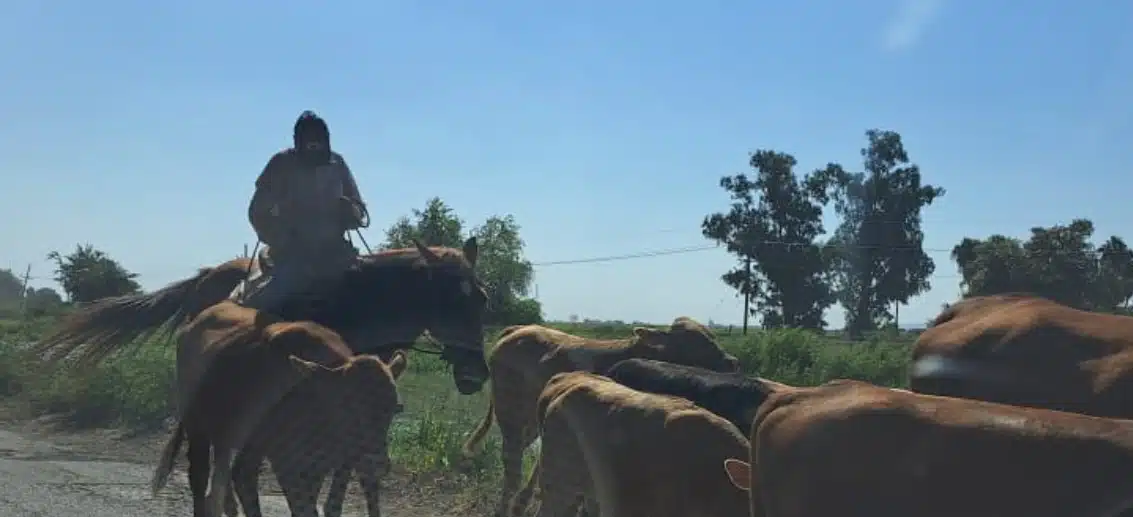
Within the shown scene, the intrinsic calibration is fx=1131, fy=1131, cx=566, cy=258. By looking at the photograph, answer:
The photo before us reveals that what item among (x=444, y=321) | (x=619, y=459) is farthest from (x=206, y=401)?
(x=619, y=459)

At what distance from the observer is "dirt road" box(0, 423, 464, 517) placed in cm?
891

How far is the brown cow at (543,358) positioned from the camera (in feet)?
24.4

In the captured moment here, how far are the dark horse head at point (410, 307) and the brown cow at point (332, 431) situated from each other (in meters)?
1.18

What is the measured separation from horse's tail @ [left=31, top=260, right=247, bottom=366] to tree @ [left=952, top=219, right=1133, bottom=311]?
5579 mm

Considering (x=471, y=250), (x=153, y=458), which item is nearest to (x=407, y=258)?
(x=471, y=250)

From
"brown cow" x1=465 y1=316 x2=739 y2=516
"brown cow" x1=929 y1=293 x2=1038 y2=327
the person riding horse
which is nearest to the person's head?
the person riding horse

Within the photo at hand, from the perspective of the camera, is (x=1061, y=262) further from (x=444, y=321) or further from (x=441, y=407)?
(x=441, y=407)

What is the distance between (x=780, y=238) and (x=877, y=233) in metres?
1.67

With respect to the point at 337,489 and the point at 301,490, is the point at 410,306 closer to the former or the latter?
the point at 337,489

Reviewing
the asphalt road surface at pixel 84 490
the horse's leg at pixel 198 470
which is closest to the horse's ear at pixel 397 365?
the horse's leg at pixel 198 470

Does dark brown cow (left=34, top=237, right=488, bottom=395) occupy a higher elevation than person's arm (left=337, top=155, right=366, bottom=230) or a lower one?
lower

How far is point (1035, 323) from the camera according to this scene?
5578 millimetres

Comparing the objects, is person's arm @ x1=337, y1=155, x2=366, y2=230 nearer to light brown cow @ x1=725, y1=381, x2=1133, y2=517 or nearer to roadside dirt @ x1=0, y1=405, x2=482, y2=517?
roadside dirt @ x1=0, y1=405, x2=482, y2=517

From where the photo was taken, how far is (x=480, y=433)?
30.8 feet
